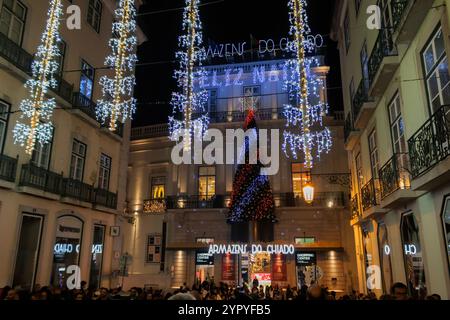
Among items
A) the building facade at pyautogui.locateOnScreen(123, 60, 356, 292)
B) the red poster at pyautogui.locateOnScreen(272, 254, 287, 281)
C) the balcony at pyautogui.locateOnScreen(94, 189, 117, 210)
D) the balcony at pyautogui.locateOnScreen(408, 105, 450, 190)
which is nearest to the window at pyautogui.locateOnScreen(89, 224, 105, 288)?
the balcony at pyautogui.locateOnScreen(94, 189, 117, 210)

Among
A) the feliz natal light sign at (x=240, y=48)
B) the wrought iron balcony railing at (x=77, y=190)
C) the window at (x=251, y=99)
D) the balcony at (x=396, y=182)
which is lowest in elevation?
the balcony at (x=396, y=182)

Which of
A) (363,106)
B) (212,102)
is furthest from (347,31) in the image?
(212,102)

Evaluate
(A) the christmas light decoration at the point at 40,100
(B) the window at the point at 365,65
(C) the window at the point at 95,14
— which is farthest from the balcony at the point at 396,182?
(C) the window at the point at 95,14

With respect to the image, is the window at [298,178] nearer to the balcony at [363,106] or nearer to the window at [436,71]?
the balcony at [363,106]

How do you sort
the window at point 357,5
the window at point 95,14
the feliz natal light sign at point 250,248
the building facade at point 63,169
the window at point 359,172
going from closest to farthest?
the building facade at point 63,169, the window at point 357,5, the window at point 359,172, the window at point 95,14, the feliz natal light sign at point 250,248

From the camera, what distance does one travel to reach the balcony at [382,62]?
950 cm

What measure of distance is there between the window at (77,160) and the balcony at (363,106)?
10323 mm

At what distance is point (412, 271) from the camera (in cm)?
937

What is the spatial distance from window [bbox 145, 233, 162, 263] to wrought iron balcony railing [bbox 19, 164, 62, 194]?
491 inches

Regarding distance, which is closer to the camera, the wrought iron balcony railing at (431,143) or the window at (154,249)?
the wrought iron balcony railing at (431,143)

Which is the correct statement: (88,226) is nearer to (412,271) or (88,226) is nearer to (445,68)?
(412,271)

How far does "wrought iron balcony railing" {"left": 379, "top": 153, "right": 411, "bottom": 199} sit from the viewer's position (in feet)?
29.6

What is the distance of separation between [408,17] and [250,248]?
645 inches

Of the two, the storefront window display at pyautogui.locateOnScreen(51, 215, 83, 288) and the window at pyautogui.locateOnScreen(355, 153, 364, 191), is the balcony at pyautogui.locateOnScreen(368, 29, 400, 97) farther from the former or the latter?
the storefront window display at pyautogui.locateOnScreen(51, 215, 83, 288)
